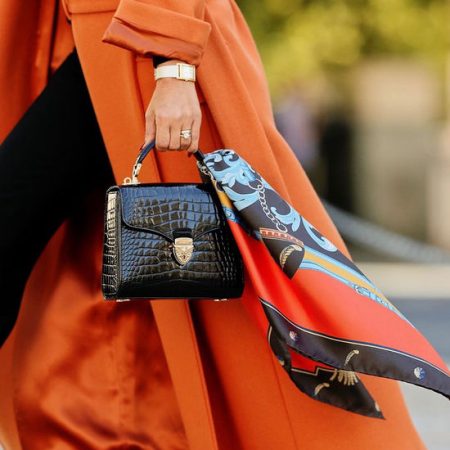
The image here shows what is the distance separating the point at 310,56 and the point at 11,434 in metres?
9.67

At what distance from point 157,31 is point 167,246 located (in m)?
0.42

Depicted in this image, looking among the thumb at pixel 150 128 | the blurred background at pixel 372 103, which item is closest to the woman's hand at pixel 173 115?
the thumb at pixel 150 128

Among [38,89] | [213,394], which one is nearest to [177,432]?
[213,394]

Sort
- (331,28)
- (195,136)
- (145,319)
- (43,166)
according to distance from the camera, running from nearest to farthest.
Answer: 1. (195,136)
2. (43,166)
3. (145,319)
4. (331,28)

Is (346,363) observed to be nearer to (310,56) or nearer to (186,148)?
(186,148)

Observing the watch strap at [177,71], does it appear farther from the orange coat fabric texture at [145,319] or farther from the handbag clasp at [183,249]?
the handbag clasp at [183,249]

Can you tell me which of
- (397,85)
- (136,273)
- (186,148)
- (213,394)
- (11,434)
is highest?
(186,148)

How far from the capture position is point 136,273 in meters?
2.24

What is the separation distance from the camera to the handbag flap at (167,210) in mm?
2268

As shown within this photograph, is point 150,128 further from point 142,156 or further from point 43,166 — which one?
point 43,166

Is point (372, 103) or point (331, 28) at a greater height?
point (331, 28)

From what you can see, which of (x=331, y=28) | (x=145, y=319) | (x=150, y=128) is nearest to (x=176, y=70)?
(x=150, y=128)

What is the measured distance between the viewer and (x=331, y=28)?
39.9 ft

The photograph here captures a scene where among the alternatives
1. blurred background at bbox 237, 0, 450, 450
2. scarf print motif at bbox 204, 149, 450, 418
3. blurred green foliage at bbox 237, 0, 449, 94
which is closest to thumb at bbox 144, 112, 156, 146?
scarf print motif at bbox 204, 149, 450, 418
